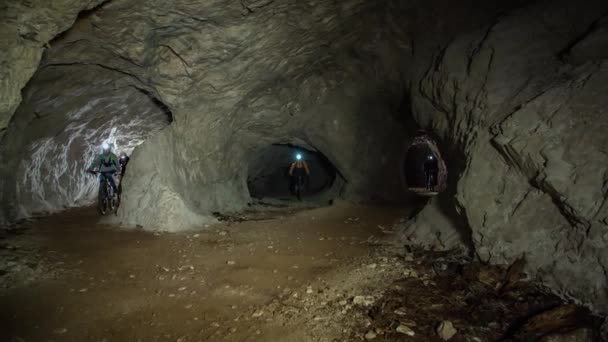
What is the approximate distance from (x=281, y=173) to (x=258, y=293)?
15189mm

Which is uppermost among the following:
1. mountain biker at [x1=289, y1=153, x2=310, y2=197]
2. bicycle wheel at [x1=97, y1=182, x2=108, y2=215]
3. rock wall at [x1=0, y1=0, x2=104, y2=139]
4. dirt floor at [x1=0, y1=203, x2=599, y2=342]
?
rock wall at [x1=0, y1=0, x2=104, y2=139]

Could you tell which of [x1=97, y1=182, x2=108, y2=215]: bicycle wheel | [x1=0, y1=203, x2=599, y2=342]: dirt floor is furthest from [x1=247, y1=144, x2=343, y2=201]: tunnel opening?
[x1=0, y1=203, x2=599, y2=342]: dirt floor

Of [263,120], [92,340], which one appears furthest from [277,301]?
[263,120]

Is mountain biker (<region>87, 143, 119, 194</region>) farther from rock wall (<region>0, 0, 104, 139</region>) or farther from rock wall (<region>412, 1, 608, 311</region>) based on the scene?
rock wall (<region>412, 1, 608, 311</region>)

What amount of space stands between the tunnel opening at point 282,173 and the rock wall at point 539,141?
10710mm

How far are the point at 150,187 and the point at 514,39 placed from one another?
8.07m

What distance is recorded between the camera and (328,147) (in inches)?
472

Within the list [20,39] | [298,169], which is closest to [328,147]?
[298,169]

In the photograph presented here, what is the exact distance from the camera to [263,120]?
1122cm

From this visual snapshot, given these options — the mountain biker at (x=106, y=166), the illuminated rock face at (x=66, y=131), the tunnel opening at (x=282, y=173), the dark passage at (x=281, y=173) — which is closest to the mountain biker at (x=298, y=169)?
the tunnel opening at (x=282, y=173)

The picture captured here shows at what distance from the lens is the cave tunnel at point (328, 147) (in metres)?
3.47

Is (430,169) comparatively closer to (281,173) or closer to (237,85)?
(281,173)

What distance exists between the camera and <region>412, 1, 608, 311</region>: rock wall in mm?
3600

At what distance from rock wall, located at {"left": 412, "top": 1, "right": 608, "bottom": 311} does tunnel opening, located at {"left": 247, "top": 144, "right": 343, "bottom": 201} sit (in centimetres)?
1071
